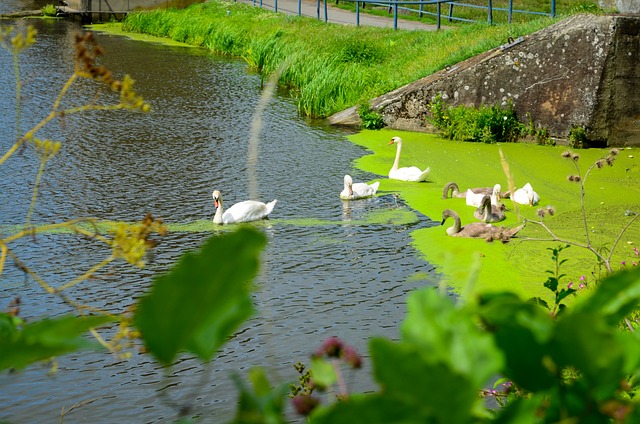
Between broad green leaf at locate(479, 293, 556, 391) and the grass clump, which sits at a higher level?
broad green leaf at locate(479, 293, 556, 391)

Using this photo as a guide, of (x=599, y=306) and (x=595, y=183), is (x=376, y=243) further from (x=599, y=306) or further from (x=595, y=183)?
(x=599, y=306)

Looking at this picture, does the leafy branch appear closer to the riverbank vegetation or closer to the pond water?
the pond water

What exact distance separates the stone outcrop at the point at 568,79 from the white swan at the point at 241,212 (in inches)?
218

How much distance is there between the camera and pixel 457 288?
28.7ft

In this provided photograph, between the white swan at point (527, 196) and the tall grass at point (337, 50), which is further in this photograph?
the tall grass at point (337, 50)

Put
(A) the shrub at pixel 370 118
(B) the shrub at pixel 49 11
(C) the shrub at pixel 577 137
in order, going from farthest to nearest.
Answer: (B) the shrub at pixel 49 11
(A) the shrub at pixel 370 118
(C) the shrub at pixel 577 137

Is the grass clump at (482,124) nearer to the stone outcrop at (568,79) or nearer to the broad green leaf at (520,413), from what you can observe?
the stone outcrop at (568,79)

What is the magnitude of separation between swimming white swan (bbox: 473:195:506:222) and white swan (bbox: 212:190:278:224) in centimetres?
241

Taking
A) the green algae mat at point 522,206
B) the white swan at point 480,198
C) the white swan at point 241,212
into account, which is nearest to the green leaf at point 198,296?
the green algae mat at point 522,206

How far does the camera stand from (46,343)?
72cm

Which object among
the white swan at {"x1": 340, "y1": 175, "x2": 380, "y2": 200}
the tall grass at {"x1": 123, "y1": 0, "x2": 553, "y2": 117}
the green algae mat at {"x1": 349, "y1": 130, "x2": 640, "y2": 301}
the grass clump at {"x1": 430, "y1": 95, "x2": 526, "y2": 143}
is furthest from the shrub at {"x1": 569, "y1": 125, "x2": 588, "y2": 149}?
the white swan at {"x1": 340, "y1": 175, "x2": 380, "y2": 200}

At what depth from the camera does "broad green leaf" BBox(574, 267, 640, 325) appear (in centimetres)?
74

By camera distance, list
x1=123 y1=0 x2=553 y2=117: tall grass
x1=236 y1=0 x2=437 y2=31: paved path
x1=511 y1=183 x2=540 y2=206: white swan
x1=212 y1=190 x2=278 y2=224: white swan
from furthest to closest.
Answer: x1=236 y1=0 x2=437 y2=31: paved path, x1=123 y1=0 x2=553 y2=117: tall grass, x1=511 y1=183 x2=540 y2=206: white swan, x1=212 y1=190 x2=278 y2=224: white swan

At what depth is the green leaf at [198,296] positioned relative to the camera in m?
0.60
